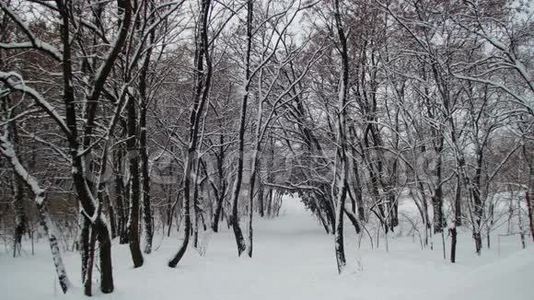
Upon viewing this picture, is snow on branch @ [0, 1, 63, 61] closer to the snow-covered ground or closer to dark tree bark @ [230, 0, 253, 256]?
the snow-covered ground

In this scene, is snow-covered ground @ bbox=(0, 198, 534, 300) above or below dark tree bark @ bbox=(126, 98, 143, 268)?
below

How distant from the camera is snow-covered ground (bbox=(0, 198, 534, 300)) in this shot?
586 cm

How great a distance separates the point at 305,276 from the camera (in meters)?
9.38

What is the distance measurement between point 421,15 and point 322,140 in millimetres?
8484

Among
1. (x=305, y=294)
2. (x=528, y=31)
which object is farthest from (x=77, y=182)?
(x=528, y=31)

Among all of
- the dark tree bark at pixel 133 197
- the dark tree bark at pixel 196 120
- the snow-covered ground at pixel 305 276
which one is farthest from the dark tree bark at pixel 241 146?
the dark tree bark at pixel 133 197

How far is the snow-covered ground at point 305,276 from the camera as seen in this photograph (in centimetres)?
586

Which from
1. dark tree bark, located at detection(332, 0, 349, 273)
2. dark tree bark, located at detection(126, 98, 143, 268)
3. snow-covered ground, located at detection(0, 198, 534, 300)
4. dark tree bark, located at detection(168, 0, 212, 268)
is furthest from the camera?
dark tree bark, located at detection(168, 0, 212, 268)

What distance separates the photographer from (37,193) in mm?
6539

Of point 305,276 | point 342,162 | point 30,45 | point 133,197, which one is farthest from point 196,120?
point 305,276

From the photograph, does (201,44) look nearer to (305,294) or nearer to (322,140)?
(305,294)

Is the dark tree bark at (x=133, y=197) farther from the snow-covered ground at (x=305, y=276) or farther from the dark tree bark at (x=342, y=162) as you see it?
the dark tree bark at (x=342, y=162)

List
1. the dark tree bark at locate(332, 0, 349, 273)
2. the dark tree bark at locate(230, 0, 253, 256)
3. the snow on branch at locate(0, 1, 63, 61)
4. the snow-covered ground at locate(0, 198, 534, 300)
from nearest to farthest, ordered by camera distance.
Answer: the snow-covered ground at locate(0, 198, 534, 300), the snow on branch at locate(0, 1, 63, 61), the dark tree bark at locate(332, 0, 349, 273), the dark tree bark at locate(230, 0, 253, 256)

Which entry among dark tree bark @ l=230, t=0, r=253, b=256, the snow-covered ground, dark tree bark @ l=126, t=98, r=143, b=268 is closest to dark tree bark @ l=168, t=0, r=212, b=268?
the snow-covered ground
